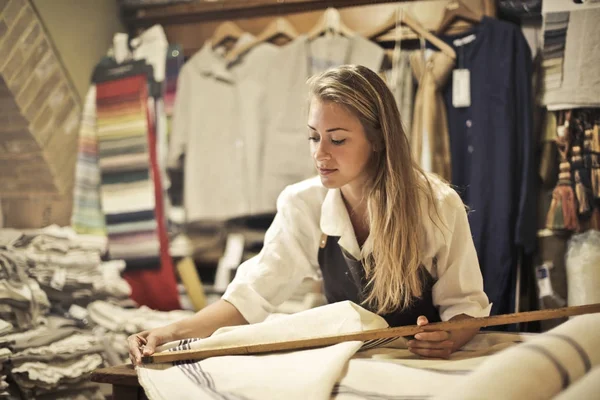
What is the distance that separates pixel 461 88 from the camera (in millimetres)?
2393

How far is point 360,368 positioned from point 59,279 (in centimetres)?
134

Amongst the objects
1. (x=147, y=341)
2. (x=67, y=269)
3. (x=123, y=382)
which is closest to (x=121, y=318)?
(x=67, y=269)

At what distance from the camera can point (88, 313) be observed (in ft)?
7.20

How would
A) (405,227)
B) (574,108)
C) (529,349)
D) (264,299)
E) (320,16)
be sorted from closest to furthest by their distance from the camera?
1. (529,349)
2. (405,227)
3. (264,299)
4. (574,108)
5. (320,16)

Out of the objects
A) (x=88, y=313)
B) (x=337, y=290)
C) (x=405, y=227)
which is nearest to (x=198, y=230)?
(x=88, y=313)

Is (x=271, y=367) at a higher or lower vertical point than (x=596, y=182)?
lower

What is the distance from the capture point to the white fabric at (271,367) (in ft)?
3.45

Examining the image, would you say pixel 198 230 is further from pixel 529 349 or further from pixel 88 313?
pixel 529 349

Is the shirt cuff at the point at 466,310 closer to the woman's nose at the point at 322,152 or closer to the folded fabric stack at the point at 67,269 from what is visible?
the woman's nose at the point at 322,152

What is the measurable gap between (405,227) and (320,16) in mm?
1595

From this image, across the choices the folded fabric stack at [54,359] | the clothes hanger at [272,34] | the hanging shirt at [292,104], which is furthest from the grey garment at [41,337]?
the clothes hanger at [272,34]

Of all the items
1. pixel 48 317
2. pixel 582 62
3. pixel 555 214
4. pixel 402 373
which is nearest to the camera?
pixel 402 373

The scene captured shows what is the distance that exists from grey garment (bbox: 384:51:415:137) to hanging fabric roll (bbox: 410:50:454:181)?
45mm

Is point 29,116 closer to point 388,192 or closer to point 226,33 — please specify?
point 226,33
